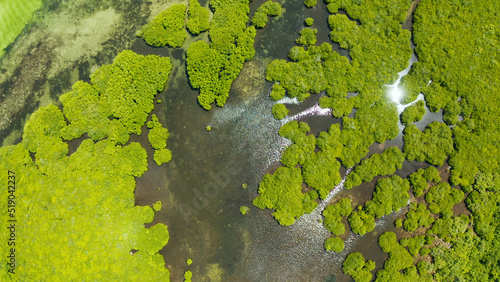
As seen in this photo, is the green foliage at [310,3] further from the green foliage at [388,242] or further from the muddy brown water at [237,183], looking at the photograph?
the green foliage at [388,242]

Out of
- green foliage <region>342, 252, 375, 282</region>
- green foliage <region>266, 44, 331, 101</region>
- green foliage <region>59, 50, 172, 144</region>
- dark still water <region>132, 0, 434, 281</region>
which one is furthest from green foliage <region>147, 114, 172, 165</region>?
green foliage <region>342, 252, 375, 282</region>

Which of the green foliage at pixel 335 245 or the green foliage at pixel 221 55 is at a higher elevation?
the green foliage at pixel 221 55

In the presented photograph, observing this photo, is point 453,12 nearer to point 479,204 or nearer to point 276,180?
point 479,204

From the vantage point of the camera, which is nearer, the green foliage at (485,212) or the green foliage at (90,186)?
the green foliage at (485,212)

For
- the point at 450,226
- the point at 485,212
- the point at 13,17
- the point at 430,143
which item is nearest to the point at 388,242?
the point at 450,226

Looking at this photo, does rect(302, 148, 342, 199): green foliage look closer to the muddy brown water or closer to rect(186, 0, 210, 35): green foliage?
the muddy brown water

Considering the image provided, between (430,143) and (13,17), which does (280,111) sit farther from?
(13,17)

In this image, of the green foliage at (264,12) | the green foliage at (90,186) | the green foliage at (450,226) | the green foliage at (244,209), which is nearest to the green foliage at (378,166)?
the green foliage at (450,226)
